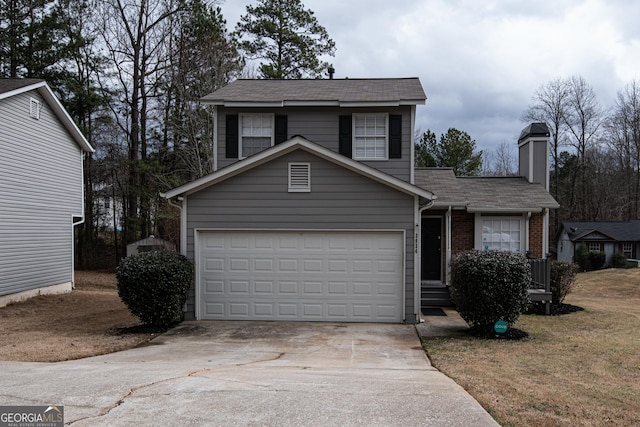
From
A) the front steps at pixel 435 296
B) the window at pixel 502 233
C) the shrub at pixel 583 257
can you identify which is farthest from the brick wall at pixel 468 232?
the shrub at pixel 583 257

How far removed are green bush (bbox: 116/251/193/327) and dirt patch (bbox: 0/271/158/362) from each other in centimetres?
46

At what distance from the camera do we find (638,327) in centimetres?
1088

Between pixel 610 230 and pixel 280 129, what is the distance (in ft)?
85.9

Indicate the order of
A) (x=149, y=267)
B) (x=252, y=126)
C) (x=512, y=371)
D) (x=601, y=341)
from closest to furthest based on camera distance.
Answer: (x=512, y=371) → (x=601, y=341) → (x=149, y=267) → (x=252, y=126)

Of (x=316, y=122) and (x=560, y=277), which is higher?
(x=316, y=122)

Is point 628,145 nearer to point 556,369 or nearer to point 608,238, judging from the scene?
point 608,238

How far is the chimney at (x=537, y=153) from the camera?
1628cm

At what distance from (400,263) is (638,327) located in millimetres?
5317

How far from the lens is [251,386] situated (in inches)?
232

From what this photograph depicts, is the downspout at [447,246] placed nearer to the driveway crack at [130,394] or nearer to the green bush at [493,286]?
the green bush at [493,286]

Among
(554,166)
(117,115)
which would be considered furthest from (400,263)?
(554,166)

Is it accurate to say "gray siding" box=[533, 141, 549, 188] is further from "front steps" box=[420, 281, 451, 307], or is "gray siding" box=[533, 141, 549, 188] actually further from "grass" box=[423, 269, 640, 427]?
"front steps" box=[420, 281, 451, 307]

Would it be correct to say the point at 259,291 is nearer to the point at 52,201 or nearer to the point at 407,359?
the point at 407,359

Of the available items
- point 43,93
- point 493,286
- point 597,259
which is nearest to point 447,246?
point 493,286
